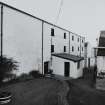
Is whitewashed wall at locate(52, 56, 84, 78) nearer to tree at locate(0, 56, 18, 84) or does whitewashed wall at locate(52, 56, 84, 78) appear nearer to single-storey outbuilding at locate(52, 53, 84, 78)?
single-storey outbuilding at locate(52, 53, 84, 78)

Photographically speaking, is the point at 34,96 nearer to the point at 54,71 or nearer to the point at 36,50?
the point at 36,50

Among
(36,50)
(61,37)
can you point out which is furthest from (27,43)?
(61,37)

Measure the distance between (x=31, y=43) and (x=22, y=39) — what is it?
2.54 m

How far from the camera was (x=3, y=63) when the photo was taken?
634 inches

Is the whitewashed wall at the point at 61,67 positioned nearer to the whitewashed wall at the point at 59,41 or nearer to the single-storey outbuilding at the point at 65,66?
the single-storey outbuilding at the point at 65,66

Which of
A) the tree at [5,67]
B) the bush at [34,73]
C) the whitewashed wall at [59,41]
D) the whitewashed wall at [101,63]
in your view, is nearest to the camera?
the tree at [5,67]

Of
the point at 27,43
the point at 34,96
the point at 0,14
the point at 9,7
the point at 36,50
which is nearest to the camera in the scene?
the point at 34,96

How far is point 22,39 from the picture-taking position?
2027 cm

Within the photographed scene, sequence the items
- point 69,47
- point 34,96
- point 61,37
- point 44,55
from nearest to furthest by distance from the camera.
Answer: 1. point 34,96
2. point 44,55
3. point 61,37
4. point 69,47

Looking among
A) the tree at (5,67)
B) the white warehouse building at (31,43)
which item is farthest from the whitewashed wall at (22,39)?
the tree at (5,67)

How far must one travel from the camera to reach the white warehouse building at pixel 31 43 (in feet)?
56.3

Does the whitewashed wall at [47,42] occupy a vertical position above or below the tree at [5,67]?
above

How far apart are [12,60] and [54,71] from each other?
443 inches

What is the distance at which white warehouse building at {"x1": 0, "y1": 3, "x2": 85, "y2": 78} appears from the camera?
56.3ft
